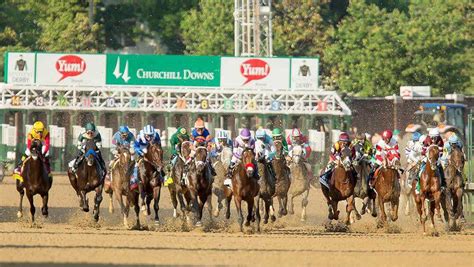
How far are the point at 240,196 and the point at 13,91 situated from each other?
3285 cm

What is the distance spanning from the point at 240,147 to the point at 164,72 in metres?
31.5

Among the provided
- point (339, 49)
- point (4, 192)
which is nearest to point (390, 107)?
point (339, 49)

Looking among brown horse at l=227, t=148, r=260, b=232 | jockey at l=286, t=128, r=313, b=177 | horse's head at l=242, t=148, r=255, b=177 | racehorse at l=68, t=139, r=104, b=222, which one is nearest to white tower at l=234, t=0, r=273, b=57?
jockey at l=286, t=128, r=313, b=177

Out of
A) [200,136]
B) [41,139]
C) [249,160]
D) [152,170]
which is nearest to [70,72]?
[41,139]

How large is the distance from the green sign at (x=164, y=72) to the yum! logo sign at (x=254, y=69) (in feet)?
3.07

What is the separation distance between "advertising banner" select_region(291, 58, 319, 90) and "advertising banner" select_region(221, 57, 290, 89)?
0.71 feet

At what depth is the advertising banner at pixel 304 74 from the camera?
204 feet

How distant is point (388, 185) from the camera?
33.7 m

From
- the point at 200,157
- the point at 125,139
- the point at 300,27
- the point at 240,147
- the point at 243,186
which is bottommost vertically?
the point at 243,186

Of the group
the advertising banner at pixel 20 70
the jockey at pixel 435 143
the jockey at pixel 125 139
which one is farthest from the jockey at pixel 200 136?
the advertising banner at pixel 20 70

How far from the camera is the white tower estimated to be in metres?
67.5

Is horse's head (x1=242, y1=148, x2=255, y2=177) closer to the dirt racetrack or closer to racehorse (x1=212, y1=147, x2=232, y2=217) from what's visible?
the dirt racetrack

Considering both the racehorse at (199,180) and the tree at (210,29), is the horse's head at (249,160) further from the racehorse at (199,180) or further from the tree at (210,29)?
the tree at (210,29)

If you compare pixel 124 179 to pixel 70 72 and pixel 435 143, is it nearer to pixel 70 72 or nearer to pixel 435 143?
pixel 435 143
